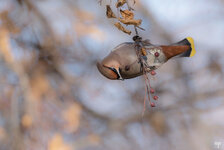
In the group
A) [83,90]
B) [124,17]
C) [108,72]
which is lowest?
[83,90]

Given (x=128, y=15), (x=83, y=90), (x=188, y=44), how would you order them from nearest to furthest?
(x=128, y=15), (x=188, y=44), (x=83, y=90)

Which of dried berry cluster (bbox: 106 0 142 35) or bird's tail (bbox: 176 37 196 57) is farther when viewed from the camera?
bird's tail (bbox: 176 37 196 57)

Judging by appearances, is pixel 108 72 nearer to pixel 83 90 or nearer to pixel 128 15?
pixel 128 15

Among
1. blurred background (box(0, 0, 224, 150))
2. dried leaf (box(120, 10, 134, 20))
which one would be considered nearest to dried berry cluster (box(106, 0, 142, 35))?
dried leaf (box(120, 10, 134, 20))

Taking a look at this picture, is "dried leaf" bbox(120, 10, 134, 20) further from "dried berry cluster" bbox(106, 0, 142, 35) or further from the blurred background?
the blurred background

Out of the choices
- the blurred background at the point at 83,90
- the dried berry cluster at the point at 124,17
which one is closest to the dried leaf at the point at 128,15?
the dried berry cluster at the point at 124,17

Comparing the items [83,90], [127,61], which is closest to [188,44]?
[127,61]

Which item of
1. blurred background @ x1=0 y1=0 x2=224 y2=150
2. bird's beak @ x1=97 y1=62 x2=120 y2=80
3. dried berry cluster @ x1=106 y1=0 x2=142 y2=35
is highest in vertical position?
dried berry cluster @ x1=106 y1=0 x2=142 y2=35

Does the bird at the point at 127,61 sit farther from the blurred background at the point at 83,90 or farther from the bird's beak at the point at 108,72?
the blurred background at the point at 83,90

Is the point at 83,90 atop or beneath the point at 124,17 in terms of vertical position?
beneath

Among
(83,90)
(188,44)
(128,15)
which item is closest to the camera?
(128,15)

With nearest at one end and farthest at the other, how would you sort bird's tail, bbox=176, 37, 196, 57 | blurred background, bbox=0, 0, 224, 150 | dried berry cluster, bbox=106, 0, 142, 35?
1. dried berry cluster, bbox=106, 0, 142, 35
2. bird's tail, bbox=176, 37, 196, 57
3. blurred background, bbox=0, 0, 224, 150

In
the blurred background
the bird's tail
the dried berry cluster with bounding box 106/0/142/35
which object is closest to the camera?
the dried berry cluster with bounding box 106/0/142/35

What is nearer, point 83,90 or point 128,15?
point 128,15
